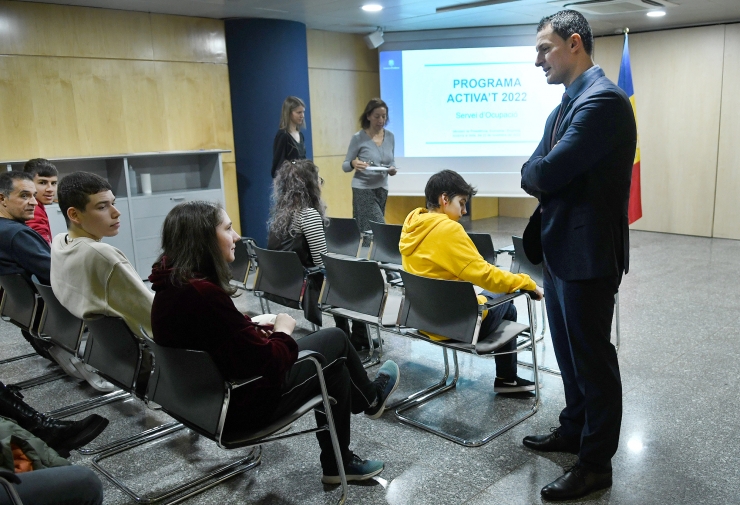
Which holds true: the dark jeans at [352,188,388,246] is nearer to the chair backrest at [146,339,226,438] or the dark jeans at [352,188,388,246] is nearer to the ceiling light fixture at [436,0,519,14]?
the ceiling light fixture at [436,0,519,14]

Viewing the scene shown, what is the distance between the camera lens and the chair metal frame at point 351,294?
3207 mm

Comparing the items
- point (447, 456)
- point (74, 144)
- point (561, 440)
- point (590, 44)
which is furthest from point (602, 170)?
point (74, 144)

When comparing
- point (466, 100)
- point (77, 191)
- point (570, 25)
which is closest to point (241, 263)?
point (77, 191)

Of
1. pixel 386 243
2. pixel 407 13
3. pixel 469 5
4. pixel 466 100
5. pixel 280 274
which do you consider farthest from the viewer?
pixel 466 100

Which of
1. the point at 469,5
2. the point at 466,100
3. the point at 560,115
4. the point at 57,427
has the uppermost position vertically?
the point at 469,5

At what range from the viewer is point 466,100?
772cm

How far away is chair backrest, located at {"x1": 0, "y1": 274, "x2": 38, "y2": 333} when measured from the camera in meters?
3.43

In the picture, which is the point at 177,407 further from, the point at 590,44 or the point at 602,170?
the point at 590,44

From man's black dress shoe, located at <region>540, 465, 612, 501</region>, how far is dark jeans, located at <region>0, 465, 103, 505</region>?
5.23 ft

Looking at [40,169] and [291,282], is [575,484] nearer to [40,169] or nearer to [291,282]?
[291,282]

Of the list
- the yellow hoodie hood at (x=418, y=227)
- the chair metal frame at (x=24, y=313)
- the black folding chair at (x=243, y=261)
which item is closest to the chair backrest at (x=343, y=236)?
the black folding chair at (x=243, y=261)

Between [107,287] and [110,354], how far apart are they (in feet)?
0.95

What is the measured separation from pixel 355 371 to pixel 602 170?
1250mm


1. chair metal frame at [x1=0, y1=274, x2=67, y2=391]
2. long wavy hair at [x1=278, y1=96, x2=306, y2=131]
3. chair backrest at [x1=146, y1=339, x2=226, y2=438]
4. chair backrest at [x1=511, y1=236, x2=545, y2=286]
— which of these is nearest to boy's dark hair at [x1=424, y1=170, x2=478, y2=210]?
chair backrest at [x1=511, y1=236, x2=545, y2=286]
